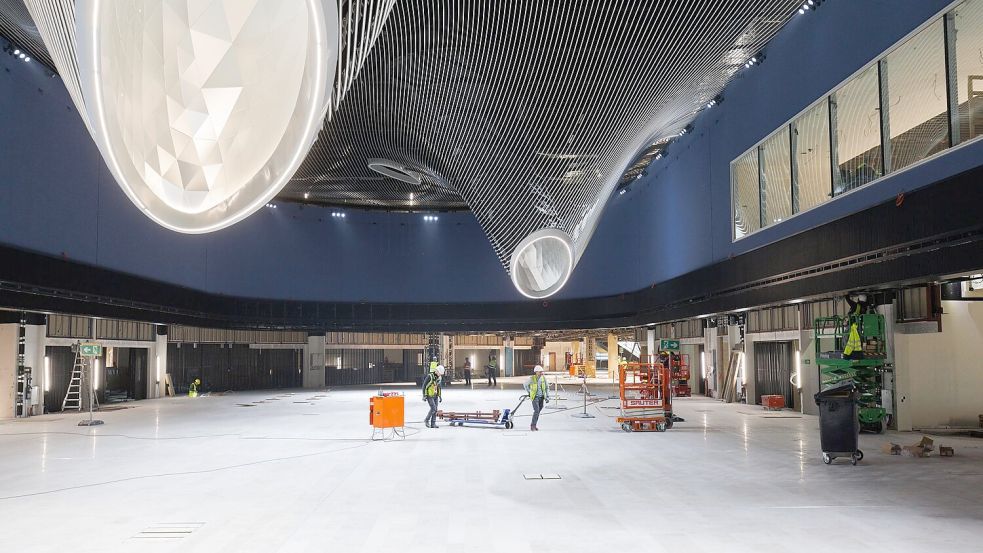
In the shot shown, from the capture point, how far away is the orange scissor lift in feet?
59.9

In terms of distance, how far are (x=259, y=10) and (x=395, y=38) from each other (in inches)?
575

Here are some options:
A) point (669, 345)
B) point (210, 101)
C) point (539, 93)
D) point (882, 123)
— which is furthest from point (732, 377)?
point (210, 101)

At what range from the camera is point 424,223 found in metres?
48.2

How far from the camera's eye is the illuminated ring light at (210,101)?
765 cm

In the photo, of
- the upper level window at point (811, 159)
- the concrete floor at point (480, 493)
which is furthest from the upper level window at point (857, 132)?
the concrete floor at point (480, 493)

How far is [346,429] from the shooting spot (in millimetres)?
19016

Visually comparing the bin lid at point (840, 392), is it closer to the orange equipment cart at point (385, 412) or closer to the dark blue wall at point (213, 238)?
the orange equipment cart at point (385, 412)

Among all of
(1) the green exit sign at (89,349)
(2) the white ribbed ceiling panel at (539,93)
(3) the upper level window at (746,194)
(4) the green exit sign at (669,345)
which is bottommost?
(4) the green exit sign at (669,345)

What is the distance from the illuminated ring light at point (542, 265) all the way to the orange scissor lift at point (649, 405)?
844 centimetres

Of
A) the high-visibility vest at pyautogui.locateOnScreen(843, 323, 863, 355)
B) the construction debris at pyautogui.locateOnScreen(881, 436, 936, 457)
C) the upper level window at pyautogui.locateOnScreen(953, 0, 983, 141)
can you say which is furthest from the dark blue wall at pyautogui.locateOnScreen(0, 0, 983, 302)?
the construction debris at pyautogui.locateOnScreen(881, 436, 936, 457)

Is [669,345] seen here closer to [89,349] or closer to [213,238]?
[89,349]

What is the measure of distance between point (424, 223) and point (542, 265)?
17.0 metres

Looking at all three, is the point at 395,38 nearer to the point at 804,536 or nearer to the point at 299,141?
the point at 299,141

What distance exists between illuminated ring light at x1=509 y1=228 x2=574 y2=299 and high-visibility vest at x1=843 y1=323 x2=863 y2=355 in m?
11.5
